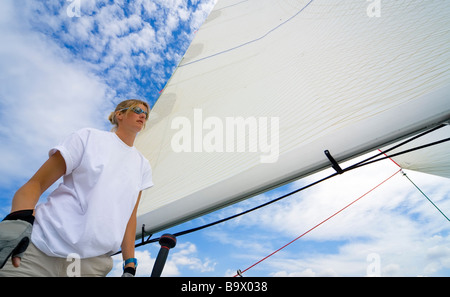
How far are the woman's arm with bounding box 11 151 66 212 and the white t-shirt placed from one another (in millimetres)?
23

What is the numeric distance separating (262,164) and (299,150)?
160 millimetres

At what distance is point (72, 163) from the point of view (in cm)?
79

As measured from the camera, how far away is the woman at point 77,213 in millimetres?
621

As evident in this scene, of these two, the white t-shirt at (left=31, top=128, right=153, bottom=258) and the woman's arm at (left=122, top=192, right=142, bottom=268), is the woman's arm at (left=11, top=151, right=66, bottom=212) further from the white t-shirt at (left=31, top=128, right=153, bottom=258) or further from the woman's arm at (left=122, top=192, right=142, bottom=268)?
the woman's arm at (left=122, top=192, right=142, bottom=268)

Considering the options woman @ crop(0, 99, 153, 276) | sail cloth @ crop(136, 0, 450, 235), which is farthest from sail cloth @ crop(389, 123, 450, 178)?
woman @ crop(0, 99, 153, 276)

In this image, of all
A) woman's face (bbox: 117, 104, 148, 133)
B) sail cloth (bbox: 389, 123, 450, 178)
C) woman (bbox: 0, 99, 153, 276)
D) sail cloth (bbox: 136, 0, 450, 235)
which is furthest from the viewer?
sail cloth (bbox: 389, 123, 450, 178)

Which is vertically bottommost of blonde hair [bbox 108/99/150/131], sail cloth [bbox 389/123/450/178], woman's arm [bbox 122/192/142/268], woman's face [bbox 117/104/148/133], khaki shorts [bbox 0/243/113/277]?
khaki shorts [bbox 0/243/113/277]

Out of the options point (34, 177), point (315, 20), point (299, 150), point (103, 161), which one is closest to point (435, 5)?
point (315, 20)

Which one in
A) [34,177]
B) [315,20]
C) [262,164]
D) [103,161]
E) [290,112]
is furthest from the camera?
[315,20]

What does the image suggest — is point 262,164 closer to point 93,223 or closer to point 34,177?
point 93,223

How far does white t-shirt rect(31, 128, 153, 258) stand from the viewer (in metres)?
0.72
